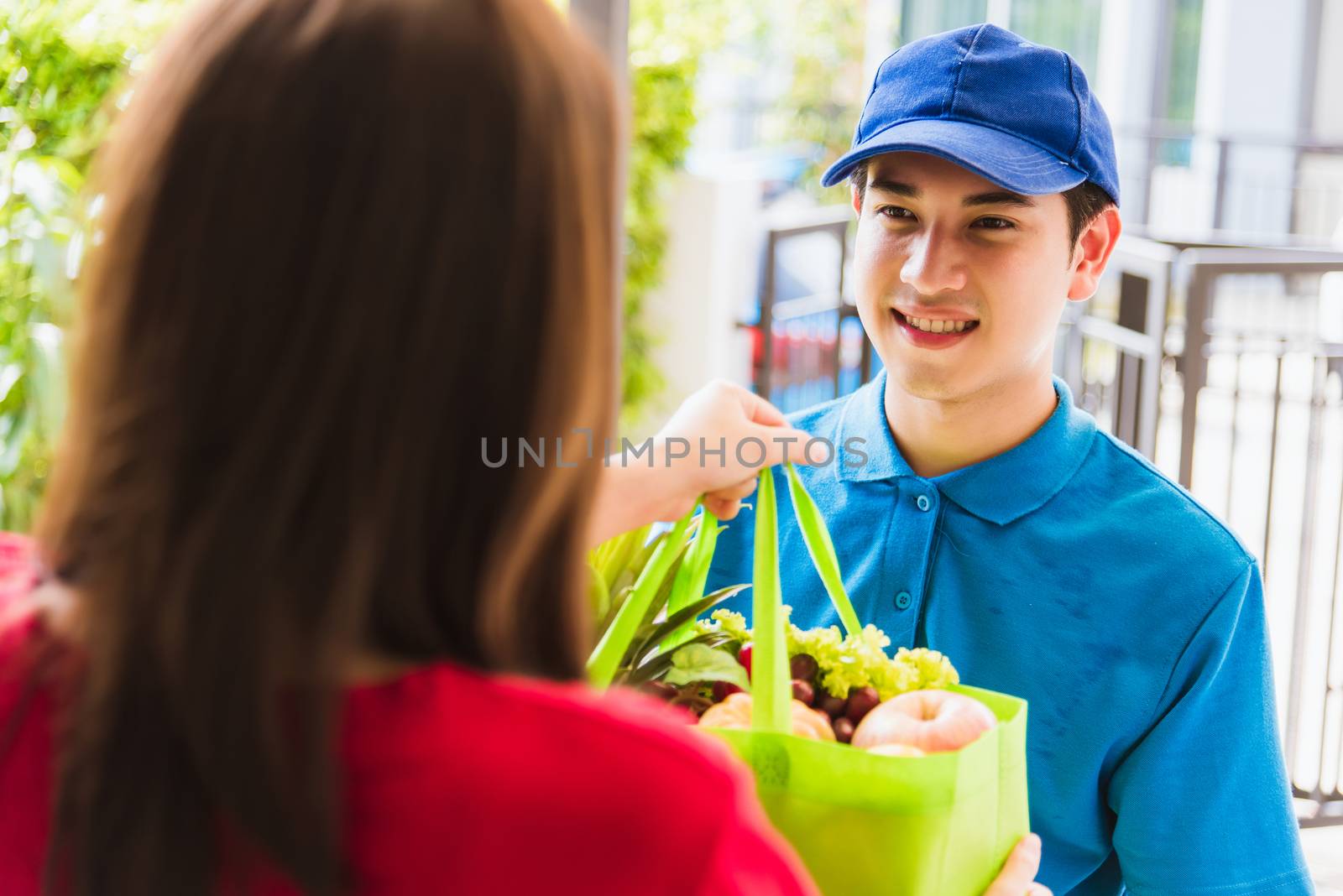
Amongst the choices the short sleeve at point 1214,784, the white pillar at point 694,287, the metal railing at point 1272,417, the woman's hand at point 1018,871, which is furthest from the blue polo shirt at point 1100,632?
the white pillar at point 694,287

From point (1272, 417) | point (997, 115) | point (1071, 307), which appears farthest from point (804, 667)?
point (1071, 307)

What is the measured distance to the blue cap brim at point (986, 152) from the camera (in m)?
1.52

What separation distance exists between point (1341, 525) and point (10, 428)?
3004mm

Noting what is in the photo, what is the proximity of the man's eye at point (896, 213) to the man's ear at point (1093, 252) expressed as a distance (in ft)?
0.75

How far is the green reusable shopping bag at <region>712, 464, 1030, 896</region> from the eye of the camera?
3.40 feet

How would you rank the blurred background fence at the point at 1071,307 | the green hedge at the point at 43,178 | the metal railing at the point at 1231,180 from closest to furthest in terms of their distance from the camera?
the green hedge at the point at 43,178
the blurred background fence at the point at 1071,307
the metal railing at the point at 1231,180

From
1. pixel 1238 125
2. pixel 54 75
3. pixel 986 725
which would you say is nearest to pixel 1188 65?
pixel 1238 125

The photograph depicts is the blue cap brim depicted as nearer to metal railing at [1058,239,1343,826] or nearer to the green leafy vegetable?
the green leafy vegetable

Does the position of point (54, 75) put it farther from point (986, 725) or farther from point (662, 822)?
point (662, 822)

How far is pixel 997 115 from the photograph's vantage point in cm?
159

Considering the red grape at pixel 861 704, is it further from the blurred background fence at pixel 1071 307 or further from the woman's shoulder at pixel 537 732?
the blurred background fence at pixel 1071 307

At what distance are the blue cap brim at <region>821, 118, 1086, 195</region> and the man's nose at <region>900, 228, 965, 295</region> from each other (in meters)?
0.11

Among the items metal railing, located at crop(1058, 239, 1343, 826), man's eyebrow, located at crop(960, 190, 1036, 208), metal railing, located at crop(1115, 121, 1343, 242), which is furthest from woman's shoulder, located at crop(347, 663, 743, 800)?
metal railing, located at crop(1115, 121, 1343, 242)

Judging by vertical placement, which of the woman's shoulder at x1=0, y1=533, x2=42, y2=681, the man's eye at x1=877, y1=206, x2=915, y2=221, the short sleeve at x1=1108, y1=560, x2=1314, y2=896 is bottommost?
the short sleeve at x1=1108, y1=560, x2=1314, y2=896
